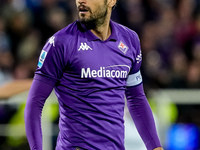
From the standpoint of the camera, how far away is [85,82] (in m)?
3.14

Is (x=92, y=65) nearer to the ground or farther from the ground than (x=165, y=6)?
farther from the ground

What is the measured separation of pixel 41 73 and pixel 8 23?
5383 mm

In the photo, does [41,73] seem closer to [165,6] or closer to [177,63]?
[177,63]

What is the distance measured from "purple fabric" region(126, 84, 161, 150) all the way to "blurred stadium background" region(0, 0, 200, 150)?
2.60 metres

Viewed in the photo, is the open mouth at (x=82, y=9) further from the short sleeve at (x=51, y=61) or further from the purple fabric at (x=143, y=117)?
the purple fabric at (x=143, y=117)

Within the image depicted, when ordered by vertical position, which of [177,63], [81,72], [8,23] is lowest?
[177,63]

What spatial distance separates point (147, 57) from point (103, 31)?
15.9 ft

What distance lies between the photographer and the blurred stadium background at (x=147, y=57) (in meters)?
6.37

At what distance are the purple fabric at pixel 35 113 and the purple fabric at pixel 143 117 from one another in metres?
0.68

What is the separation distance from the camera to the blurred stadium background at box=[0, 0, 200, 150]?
20.9 feet

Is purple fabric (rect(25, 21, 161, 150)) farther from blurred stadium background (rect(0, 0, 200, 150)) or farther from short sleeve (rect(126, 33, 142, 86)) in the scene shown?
blurred stadium background (rect(0, 0, 200, 150))

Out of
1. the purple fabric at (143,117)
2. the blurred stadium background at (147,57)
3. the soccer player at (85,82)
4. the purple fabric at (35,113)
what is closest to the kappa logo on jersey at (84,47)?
the soccer player at (85,82)

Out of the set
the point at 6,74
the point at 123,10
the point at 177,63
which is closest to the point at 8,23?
the point at 6,74

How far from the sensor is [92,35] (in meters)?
3.22
